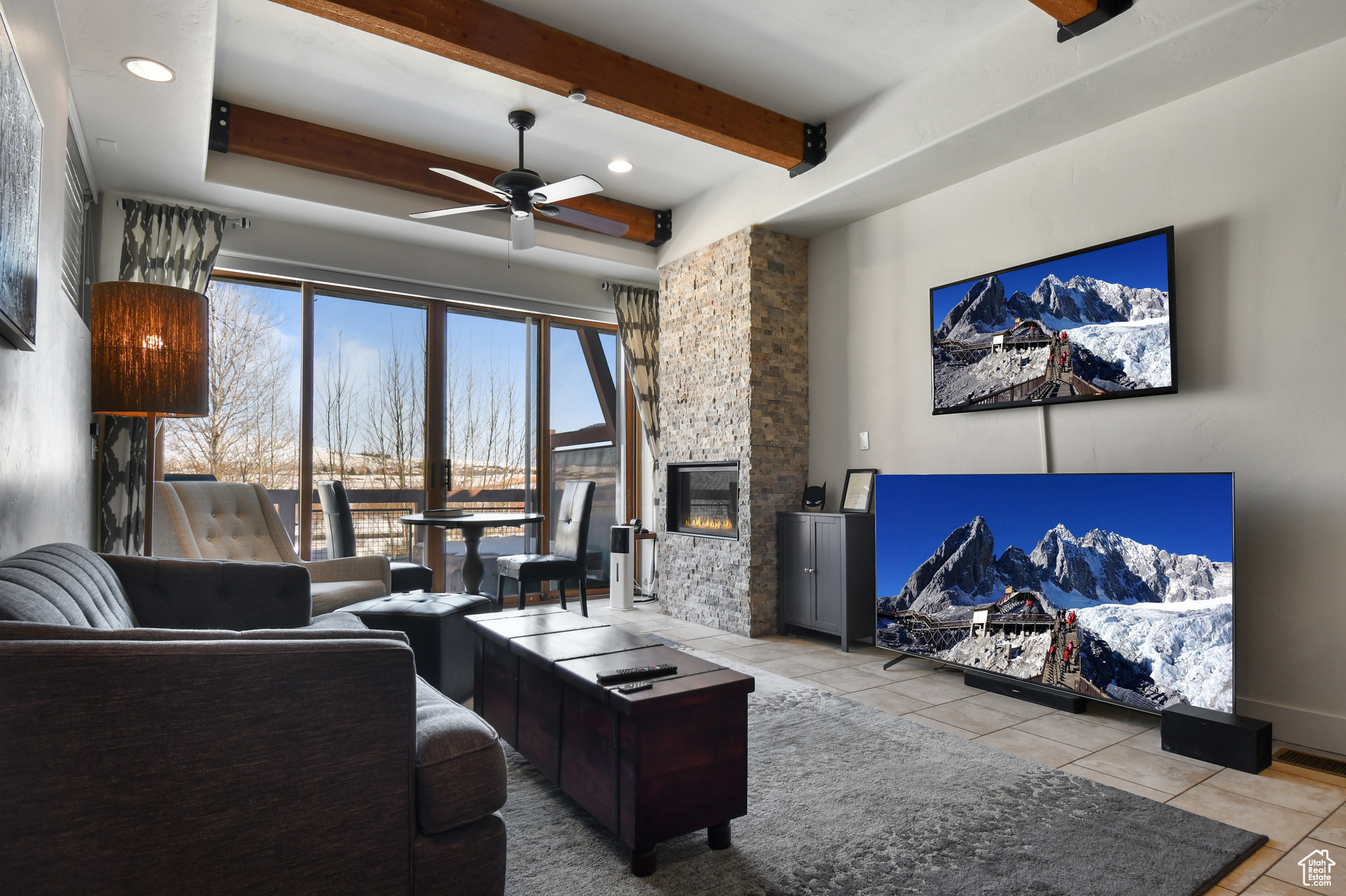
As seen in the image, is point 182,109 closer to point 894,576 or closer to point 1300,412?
point 894,576

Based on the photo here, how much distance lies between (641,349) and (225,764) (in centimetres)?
521

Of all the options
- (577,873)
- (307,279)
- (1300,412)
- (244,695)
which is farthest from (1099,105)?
(307,279)

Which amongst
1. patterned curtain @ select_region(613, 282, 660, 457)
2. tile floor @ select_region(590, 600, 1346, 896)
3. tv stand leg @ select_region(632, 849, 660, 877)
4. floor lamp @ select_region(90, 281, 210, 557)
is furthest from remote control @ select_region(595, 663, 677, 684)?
patterned curtain @ select_region(613, 282, 660, 457)

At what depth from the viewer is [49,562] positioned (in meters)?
1.70

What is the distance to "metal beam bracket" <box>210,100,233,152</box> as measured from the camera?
3.98 metres

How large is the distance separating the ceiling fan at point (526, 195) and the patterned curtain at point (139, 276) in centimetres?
132

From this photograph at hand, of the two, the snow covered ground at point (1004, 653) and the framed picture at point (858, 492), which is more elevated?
the framed picture at point (858, 492)

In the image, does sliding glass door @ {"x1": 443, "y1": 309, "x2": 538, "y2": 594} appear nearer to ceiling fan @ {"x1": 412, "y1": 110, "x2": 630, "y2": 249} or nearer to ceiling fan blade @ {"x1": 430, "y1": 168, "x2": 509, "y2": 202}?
ceiling fan @ {"x1": 412, "y1": 110, "x2": 630, "y2": 249}

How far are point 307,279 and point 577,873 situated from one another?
4358 millimetres

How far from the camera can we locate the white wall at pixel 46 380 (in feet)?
6.41

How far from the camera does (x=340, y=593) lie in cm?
347

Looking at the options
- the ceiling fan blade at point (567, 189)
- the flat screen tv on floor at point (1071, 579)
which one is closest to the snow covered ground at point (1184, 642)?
the flat screen tv on floor at point (1071, 579)

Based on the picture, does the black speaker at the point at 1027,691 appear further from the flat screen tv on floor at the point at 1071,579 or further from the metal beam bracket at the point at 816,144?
the metal beam bracket at the point at 816,144

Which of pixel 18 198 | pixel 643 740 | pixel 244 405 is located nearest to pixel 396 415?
pixel 244 405
